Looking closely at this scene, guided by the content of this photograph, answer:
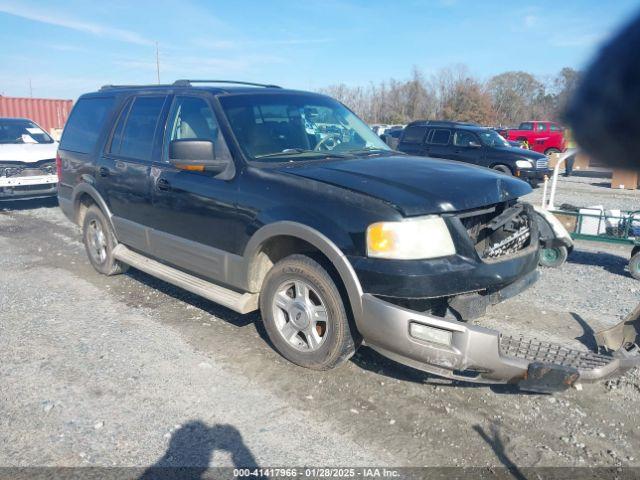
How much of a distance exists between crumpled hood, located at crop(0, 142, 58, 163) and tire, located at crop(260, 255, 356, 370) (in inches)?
315

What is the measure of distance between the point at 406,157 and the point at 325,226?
1.45 m

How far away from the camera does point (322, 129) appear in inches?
189

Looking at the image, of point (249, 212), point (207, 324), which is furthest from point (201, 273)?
point (249, 212)

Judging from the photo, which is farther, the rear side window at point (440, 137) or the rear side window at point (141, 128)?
the rear side window at point (440, 137)

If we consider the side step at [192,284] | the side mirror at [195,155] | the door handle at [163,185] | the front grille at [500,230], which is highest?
the side mirror at [195,155]

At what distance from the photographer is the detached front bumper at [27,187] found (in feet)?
32.3

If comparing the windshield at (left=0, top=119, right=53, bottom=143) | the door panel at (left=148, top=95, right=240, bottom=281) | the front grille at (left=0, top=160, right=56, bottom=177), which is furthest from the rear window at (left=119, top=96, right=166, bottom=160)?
the windshield at (left=0, top=119, right=53, bottom=143)

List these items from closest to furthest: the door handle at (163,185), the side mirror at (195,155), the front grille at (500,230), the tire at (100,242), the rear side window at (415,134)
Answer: the front grille at (500,230) < the side mirror at (195,155) < the door handle at (163,185) < the tire at (100,242) < the rear side window at (415,134)

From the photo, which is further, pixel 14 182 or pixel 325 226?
pixel 14 182

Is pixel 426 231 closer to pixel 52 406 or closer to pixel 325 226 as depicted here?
pixel 325 226

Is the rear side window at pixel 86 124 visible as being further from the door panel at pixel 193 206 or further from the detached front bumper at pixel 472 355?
the detached front bumper at pixel 472 355

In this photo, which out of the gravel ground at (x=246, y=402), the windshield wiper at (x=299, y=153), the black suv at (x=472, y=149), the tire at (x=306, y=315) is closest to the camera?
the gravel ground at (x=246, y=402)

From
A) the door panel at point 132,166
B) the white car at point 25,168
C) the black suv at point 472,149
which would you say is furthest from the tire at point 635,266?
the white car at point 25,168

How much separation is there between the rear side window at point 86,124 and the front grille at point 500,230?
4.01 m
